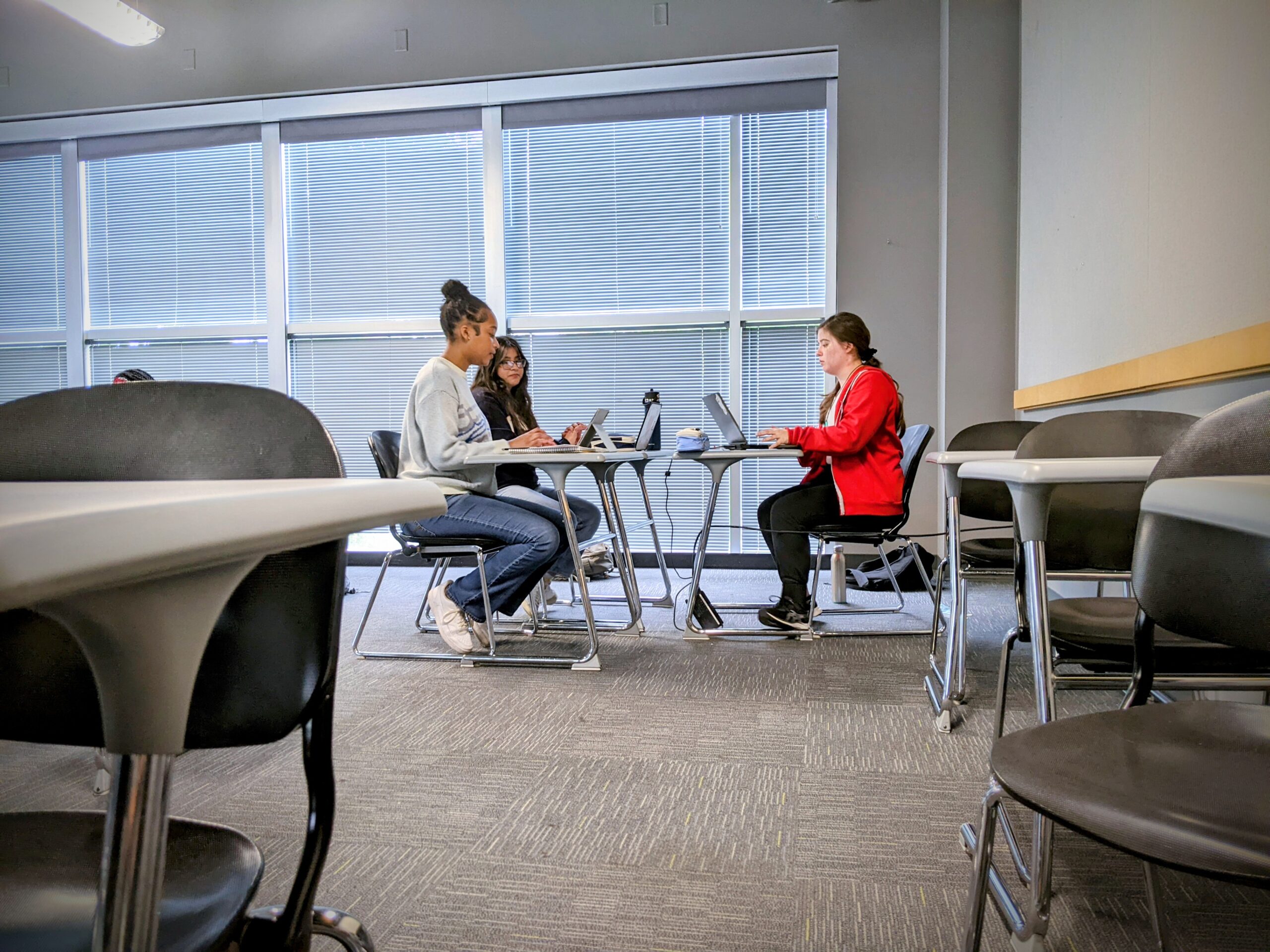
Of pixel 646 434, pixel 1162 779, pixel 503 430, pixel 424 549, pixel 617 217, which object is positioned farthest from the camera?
pixel 617 217

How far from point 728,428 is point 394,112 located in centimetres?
330

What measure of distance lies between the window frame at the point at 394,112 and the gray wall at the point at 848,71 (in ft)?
0.29

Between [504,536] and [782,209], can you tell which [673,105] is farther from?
[504,536]

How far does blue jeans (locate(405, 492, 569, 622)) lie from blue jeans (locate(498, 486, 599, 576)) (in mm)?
33

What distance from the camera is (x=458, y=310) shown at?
302cm

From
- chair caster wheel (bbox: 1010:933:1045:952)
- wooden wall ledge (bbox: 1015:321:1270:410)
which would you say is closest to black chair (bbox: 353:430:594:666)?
chair caster wheel (bbox: 1010:933:1045:952)

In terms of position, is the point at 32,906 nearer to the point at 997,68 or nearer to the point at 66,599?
the point at 66,599

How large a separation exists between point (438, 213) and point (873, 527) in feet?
11.4

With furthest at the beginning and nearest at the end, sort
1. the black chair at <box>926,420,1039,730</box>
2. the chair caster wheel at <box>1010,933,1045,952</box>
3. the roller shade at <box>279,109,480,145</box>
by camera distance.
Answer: the roller shade at <box>279,109,480,145</box> → the black chair at <box>926,420,1039,730</box> → the chair caster wheel at <box>1010,933,1045,952</box>

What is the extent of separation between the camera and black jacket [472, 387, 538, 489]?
11.5ft

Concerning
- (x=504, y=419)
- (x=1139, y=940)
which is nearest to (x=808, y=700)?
(x=1139, y=940)

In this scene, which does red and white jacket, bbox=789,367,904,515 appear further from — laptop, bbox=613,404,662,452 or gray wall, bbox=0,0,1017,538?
gray wall, bbox=0,0,1017,538

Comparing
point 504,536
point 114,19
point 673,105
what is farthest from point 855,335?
point 114,19

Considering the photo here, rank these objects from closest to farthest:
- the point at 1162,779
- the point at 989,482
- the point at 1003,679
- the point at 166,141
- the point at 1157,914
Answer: the point at 1162,779 < the point at 1157,914 < the point at 1003,679 < the point at 989,482 < the point at 166,141
